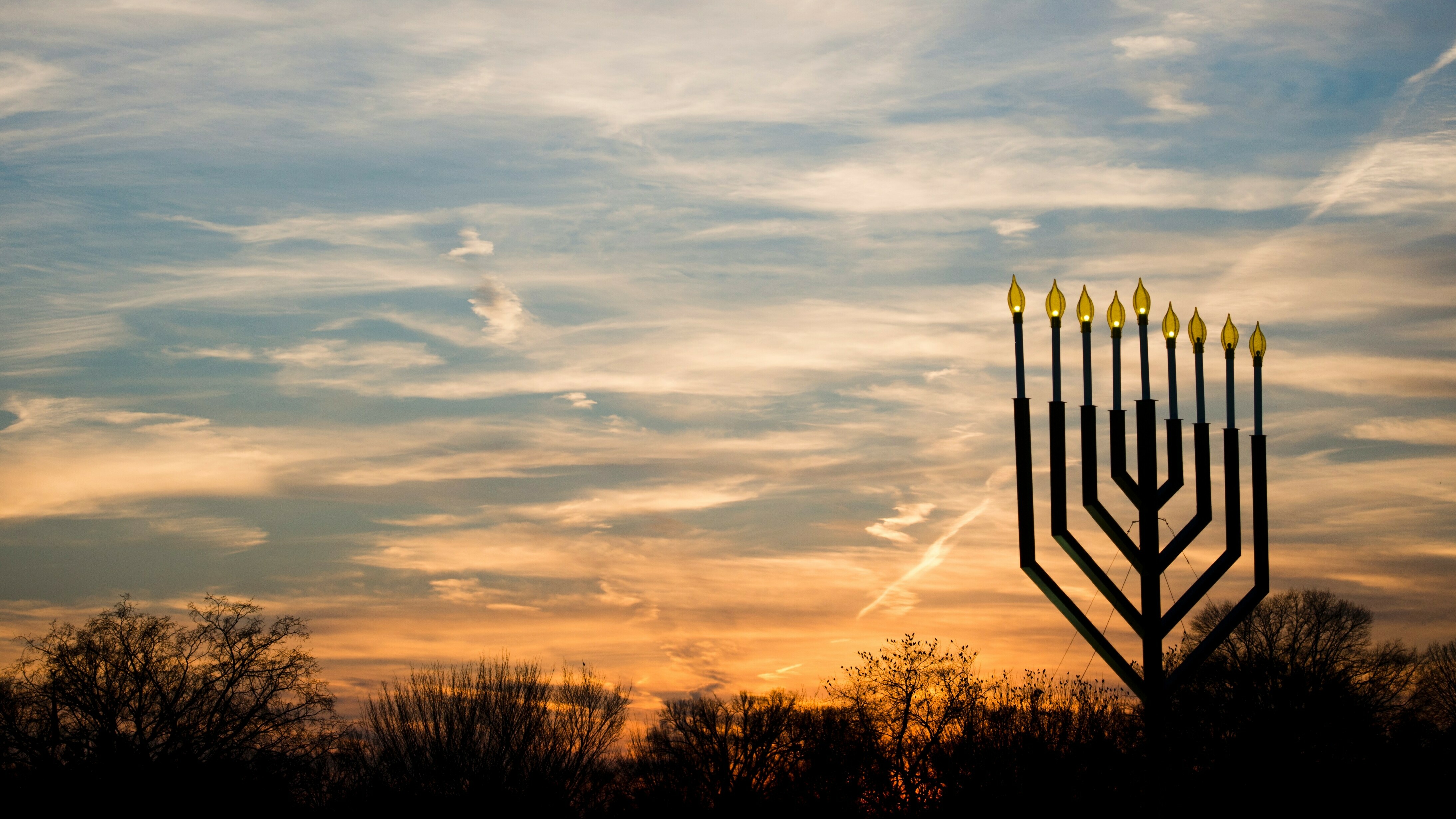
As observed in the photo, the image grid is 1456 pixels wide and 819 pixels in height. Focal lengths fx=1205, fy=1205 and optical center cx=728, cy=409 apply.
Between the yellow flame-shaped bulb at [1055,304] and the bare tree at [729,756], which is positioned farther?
the bare tree at [729,756]

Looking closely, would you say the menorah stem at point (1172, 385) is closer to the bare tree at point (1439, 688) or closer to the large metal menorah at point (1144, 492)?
the large metal menorah at point (1144, 492)

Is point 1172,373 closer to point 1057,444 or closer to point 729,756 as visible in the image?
point 1057,444

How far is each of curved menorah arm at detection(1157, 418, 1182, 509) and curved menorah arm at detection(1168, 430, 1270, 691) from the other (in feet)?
1.33

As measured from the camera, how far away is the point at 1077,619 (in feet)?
28.3

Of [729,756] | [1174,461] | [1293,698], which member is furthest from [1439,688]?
[1174,461]

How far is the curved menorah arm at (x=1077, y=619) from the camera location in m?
8.62

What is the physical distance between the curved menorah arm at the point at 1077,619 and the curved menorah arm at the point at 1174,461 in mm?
1164

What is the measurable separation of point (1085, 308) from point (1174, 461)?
54.2 inches

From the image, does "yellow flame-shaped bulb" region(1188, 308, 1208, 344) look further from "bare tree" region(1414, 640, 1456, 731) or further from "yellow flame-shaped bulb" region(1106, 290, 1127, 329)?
"bare tree" region(1414, 640, 1456, 731)

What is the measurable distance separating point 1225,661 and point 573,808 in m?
17.4

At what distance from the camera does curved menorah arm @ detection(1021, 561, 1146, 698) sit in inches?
339

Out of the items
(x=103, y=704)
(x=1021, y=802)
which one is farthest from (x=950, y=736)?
(x=103, y=704)

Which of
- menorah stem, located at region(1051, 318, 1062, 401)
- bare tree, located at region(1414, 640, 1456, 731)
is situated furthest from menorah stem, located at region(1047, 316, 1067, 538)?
bare tree, located at region(1414, 640, 1456, 731)

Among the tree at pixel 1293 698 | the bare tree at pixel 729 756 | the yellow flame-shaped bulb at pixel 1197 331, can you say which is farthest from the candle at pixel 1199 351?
the bare tree at pixel 729 756
